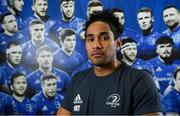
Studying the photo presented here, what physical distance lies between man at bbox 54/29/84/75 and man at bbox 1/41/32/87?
0.87 feet

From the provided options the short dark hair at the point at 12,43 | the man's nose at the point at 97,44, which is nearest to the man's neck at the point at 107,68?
the man's nose at the point at 97,44

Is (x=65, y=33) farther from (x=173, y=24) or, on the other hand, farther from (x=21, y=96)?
(x=173, y=24)

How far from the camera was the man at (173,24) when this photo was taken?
1827mm

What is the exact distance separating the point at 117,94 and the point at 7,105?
3.62ft

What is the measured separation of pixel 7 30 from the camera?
6.77 ft

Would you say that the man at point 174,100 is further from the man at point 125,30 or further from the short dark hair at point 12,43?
the short dark hair at point 12,43

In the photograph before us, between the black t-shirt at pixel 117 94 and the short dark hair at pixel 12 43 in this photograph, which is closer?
the black t-shirt at pixel 117 94

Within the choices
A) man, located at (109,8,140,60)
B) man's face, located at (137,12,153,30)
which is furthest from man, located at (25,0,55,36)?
man's face, located at (137,12,153,30)

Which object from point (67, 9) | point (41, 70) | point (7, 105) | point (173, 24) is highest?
point (67, 9)

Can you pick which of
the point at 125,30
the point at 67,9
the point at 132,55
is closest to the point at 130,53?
the point at 132,55

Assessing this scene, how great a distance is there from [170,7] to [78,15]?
630 millimetres

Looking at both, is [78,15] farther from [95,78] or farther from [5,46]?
[95,78]

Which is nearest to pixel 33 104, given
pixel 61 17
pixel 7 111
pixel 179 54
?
pixel 7 111

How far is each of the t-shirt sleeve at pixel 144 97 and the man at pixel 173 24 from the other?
71cm
